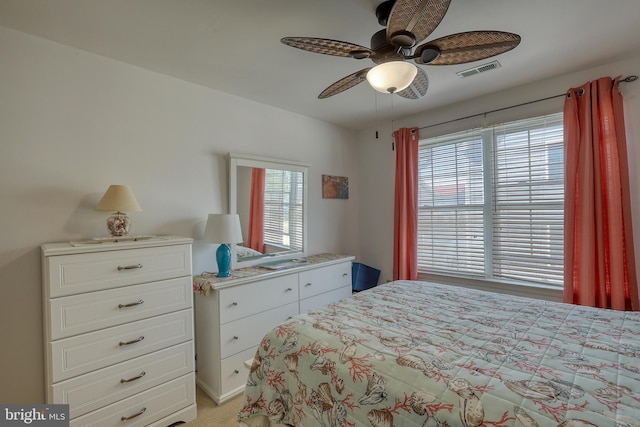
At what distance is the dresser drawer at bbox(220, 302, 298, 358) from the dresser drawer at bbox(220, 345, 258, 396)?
0.04 metres

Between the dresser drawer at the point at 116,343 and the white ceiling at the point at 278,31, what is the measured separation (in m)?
1.78

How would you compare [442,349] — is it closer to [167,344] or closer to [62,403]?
[167,344]

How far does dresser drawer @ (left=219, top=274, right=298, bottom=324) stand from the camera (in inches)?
81.5

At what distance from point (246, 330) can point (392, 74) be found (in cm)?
203

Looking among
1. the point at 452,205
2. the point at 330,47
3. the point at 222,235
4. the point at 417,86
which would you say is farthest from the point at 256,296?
the point at 452,205

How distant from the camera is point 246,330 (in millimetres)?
2182

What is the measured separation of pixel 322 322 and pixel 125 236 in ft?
4.78

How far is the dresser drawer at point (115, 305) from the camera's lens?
146 cm

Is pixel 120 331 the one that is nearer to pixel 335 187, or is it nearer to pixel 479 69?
pixel 335 187

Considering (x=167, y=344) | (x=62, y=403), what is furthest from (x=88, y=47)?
(x=62, y=403)

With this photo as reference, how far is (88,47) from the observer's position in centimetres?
185

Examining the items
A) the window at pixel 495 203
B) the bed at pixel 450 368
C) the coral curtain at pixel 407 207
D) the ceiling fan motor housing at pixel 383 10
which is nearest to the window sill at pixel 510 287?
the window at pixel 495 203

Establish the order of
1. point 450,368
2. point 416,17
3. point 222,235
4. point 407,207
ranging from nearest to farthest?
point 450,368 → point 416,17 → point 222,235 → point 407,207

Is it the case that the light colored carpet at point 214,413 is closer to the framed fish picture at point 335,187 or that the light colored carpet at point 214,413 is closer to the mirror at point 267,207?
the mirror at point 267,207
